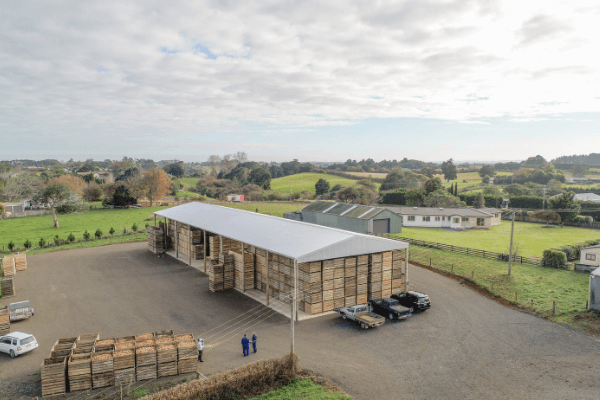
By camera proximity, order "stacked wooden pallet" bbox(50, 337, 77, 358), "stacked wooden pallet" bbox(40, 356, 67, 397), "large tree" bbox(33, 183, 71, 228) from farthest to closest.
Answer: "large tree" bbox(33, 183, 71, 228) → "stacked wooden pallet" bbox(50, 337, 77, 358) → "stacked wooden pallet" bbox(40, 356, 67, 397)

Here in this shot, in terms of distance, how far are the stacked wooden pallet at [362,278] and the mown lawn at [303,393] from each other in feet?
29.5

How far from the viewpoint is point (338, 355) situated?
16656 mm

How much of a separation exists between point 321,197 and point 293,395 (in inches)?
3334

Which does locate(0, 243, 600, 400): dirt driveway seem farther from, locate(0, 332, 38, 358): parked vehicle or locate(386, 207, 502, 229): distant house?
locate(386, 207, 502, 229): distant house

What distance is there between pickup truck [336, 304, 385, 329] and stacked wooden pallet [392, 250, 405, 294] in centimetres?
397

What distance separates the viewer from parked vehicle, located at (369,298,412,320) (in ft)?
67.1

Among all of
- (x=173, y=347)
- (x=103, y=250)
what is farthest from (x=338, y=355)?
(x=103, y=250)

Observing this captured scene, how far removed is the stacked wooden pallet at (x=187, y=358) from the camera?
15086mm

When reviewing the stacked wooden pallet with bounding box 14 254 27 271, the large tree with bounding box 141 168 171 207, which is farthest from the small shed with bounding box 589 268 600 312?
the large tree with bounding box 141 168 171 207

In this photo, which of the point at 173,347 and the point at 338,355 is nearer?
the point at 173,347

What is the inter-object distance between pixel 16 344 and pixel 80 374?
193 inches

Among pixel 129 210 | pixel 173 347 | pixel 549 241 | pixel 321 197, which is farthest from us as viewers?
pixel 321 197

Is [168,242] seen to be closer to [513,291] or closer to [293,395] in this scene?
[293,395]

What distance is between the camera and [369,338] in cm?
1831
